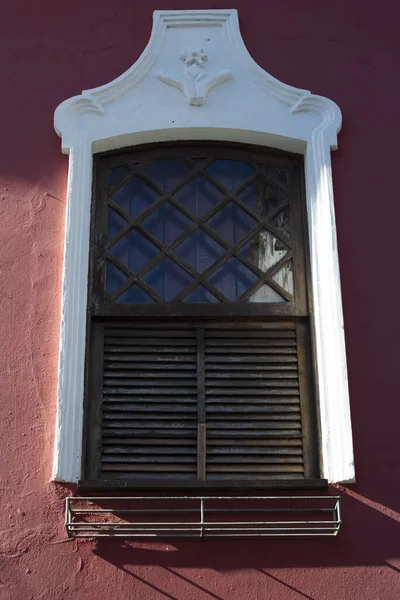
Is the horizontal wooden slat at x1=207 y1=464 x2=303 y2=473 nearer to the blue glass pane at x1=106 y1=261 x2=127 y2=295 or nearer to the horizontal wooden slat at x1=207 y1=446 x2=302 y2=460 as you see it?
the horizontal wooden slat at x1=207 y1=446 x2=302 y2=460

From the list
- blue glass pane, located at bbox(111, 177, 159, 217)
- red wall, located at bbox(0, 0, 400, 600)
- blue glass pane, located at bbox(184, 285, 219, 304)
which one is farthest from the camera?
blue glass pane, located at bbox(111, 177, 159, 217)

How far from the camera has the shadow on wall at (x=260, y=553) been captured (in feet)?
18.4

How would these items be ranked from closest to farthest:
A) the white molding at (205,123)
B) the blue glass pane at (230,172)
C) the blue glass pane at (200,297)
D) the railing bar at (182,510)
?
the railing bar at (182,510) → the white molding at (205,123) → the blue glass pane at (200,297) → the blue glass pane at (230,172)

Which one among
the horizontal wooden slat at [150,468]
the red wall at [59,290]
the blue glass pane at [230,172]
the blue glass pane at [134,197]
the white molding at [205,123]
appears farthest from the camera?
the blue glass pane at [230,172]

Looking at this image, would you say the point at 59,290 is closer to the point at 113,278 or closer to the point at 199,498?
the point at 113,278

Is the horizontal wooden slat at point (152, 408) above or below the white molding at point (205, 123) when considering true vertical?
below

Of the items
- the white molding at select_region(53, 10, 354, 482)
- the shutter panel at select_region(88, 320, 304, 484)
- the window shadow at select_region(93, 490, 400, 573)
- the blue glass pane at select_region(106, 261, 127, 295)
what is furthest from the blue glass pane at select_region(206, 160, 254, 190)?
the window shadow at select_region(93, 490, 400, 573)

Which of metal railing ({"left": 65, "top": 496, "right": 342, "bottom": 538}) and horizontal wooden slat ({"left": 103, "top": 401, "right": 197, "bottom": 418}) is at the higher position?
horizontal wooden slat ({"left": 103, "top": 401, "right": 197, "bottom": 418})

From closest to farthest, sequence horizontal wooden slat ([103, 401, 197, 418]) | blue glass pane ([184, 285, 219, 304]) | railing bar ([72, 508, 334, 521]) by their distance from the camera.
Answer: railing bar ([72, 508, 334, 521]) < horizontal wooden slat ([103, 401, 197, 418]) < blue glass pane ([184, 285, 219, 304])

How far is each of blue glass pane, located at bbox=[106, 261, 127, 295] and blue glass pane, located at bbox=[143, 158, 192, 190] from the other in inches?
23.4

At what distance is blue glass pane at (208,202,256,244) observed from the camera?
666cm

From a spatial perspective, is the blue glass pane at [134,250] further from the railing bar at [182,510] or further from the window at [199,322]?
the railing bar at [182,510]

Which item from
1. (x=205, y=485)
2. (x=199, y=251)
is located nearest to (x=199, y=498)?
(x=205, y=485)

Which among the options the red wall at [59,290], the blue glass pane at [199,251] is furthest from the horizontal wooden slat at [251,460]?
the blue glass pane at [199,251]
